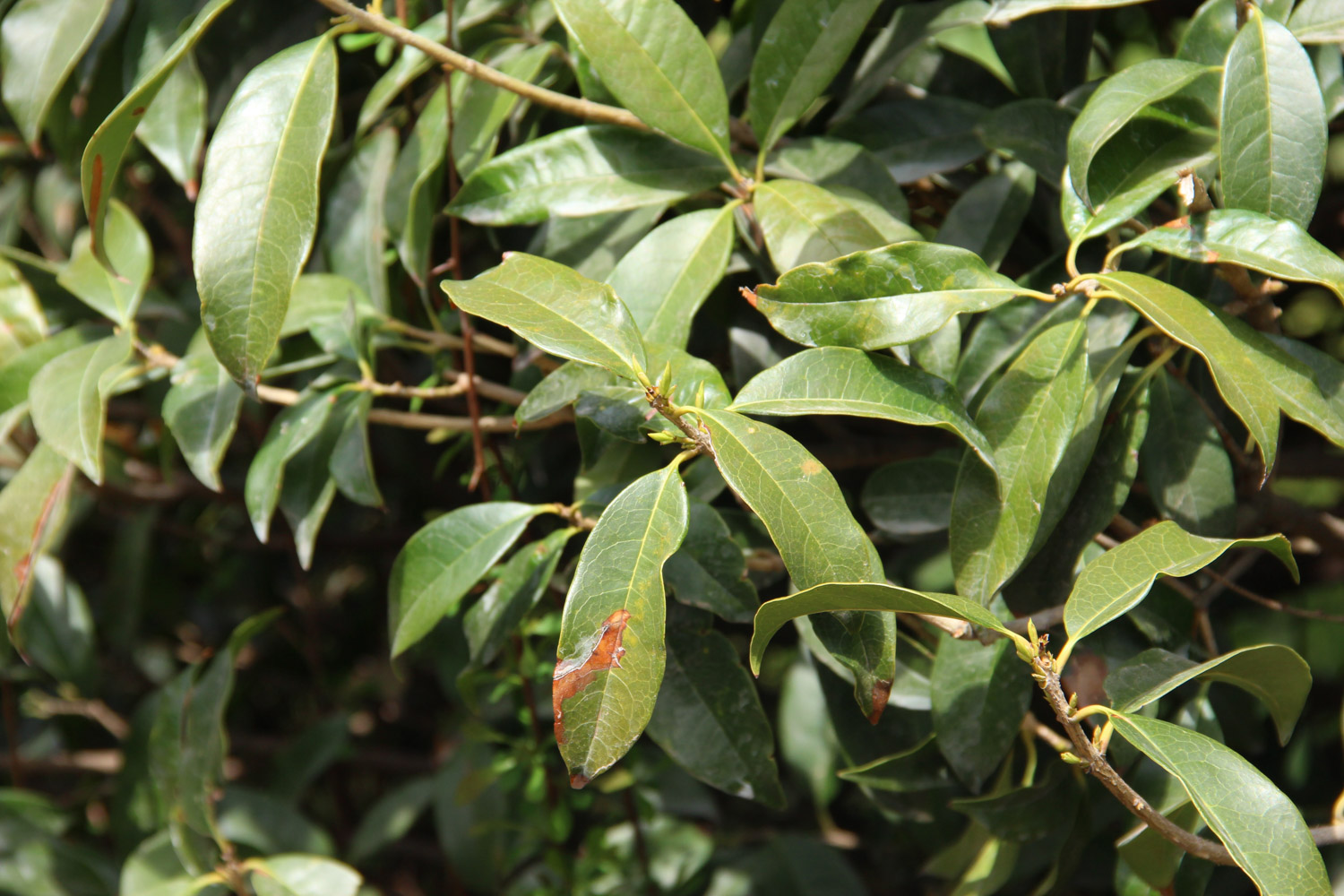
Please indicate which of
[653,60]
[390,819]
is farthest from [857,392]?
[390,819]

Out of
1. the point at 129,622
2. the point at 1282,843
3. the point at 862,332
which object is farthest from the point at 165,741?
the point at 1282,843

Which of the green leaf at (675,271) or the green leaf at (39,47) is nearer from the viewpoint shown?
the green leaf at (675,271)

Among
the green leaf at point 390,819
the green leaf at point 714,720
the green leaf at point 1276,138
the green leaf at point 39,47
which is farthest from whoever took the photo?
the green leaf at point 390,819

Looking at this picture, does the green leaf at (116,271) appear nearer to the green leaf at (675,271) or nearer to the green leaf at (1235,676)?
the green leaf at (675,271)

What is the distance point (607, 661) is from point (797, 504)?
126 mm

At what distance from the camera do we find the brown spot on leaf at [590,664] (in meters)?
0.48

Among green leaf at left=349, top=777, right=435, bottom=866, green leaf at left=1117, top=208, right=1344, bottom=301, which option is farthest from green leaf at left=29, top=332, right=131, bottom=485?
green leaf at left=1117, top=208, right=1344, bottom=301

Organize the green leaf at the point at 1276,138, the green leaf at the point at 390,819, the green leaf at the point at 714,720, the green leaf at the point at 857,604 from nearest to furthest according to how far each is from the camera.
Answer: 1. the green leaf at the point at 857,604
2. the green leaf at the point at 1276,138
3. the green leaf at the point at 714,720
4. the green leaf at the point at 390,819

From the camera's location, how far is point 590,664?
48 cm

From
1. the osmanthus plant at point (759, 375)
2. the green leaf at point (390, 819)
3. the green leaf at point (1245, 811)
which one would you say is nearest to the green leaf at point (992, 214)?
the osmanthus plant at point (759, 375)

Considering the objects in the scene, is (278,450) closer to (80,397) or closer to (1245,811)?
(80,397)

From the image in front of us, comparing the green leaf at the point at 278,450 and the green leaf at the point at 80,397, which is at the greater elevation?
the green leaf at the point at 80,397

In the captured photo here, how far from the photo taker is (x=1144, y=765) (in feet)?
2.22

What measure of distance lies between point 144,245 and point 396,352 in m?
0.28
